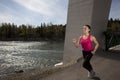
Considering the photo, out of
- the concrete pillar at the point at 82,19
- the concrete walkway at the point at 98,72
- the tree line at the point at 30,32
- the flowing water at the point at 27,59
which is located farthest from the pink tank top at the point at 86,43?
the tree line at the point at 30,32

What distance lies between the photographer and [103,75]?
5.63 meters

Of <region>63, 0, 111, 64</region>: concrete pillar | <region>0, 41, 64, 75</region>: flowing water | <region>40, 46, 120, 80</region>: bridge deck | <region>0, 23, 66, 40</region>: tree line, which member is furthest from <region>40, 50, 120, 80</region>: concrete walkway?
<region>0, 23, 66, 40</region>: tree line

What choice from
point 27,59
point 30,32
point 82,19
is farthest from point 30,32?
point 82,19

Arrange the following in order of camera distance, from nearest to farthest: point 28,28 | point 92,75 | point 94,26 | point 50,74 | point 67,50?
point 92,75, point 50,74, point 94,26, point 67,50, point 28,28

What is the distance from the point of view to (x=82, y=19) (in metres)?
9.22

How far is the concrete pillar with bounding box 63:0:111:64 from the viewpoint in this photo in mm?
9062

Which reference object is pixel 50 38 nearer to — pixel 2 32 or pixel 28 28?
pixel 28 28

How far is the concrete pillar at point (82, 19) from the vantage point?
906 cm

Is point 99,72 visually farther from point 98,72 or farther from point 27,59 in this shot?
point 27,59

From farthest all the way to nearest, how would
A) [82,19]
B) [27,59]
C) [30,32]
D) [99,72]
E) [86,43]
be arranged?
[30,32], [27,59], [82,19], [99,72], [86,43]

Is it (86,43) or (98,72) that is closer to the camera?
(86,43)

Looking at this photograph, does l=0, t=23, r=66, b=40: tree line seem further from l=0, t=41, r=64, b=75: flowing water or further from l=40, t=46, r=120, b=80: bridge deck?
l=40, t=46, r=120, b=80: bridge deck

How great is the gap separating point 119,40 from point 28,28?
3575 inches

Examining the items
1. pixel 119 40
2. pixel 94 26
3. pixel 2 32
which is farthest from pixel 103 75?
pixel 2 32
